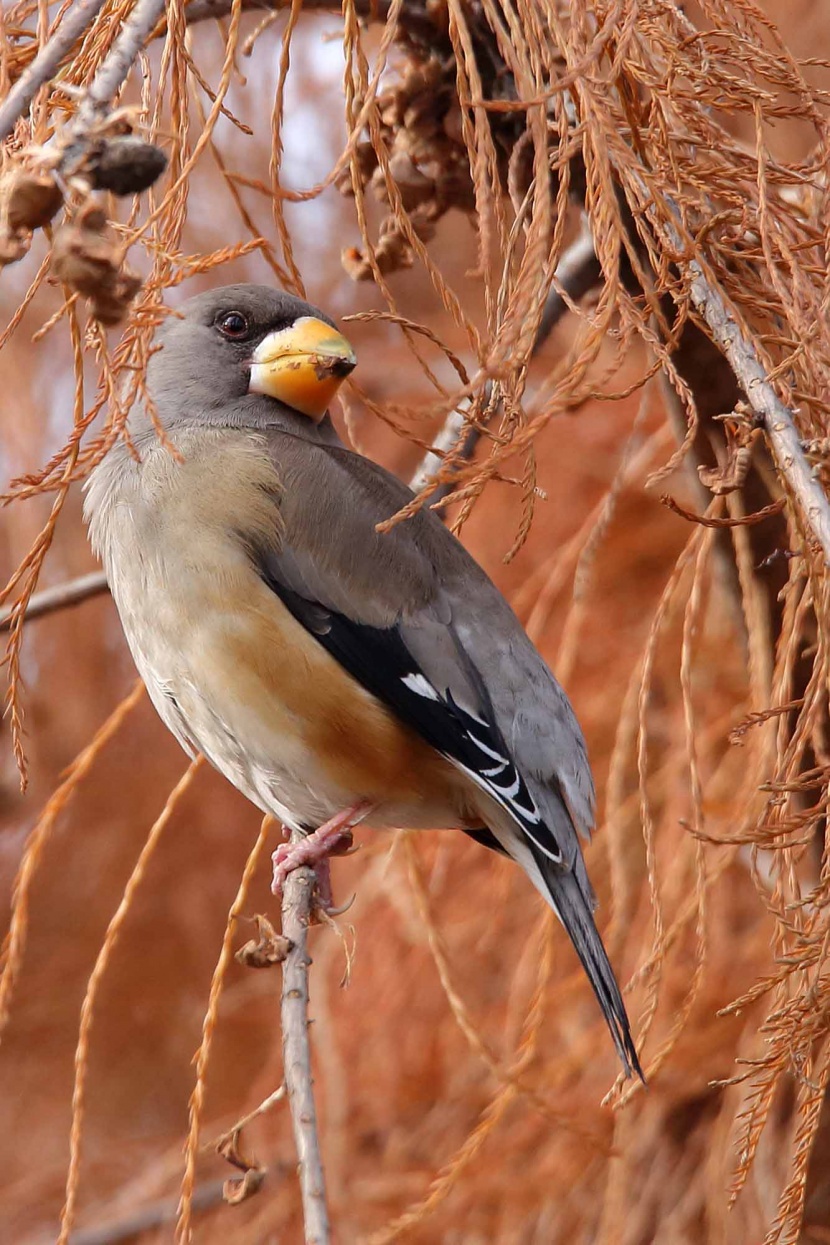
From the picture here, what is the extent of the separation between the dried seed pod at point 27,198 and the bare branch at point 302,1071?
3.19 ft

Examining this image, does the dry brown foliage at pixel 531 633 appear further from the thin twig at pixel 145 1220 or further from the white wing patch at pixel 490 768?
the white wing patch at pixel 490 768

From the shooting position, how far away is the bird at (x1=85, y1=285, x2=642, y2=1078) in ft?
8.39

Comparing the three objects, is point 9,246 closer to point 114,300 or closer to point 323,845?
point 114,300

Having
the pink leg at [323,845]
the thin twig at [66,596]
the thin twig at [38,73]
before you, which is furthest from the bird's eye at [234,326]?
the thin twig at [38,73]

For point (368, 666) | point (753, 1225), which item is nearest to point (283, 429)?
point (368, 666)

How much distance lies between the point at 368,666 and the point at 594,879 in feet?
2.93

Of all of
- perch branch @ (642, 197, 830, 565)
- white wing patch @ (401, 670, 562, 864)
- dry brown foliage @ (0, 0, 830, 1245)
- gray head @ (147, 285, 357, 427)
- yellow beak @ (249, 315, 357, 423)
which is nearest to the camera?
perch branch @ (642, 197, 830, 565)

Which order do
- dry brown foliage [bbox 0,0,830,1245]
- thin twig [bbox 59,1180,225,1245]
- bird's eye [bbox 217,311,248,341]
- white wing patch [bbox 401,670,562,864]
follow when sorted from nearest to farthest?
dry brown foliage [bbox 0,0,830,1245], white wing patch [bbox 401,670,562,864], bird's eye [bbox 217,311,248,341], thin twig [bbox 59,1180,225,1245]

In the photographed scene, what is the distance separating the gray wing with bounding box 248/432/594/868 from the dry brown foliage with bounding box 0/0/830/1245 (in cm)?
12

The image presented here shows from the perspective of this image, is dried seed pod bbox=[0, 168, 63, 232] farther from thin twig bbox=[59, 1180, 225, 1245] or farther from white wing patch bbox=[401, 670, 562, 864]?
thin twig bbox=[59, 1180, 225, 1245]

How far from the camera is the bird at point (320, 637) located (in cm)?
256

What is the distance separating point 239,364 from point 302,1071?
1551 millimetres

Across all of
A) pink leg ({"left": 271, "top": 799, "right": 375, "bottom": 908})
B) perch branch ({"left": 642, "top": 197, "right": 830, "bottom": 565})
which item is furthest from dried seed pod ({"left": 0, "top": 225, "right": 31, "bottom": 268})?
pink leg ({"left": 271, "top": 799, "right": 375, "bottom": 908})

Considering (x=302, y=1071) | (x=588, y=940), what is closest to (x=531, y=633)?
(x=588, y=940)
